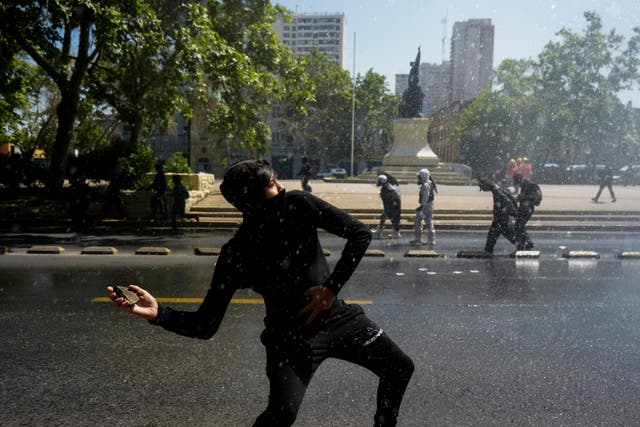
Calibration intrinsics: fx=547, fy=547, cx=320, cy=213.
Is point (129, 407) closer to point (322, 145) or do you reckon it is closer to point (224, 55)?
point (224, 55)

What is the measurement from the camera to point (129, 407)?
348cm

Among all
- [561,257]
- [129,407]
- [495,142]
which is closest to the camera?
[129,407]

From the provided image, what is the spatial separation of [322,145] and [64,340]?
60.6 metres

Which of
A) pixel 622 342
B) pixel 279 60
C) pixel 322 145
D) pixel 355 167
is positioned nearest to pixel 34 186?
pixel 279 60

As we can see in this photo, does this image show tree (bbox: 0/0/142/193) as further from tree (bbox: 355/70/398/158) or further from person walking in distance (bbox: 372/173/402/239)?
tree (bbox: 355/70/398/158)

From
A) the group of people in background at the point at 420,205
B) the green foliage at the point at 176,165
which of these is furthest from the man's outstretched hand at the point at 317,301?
the green foliage at the point at 176,165

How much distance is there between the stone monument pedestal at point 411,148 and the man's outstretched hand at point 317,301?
34899 millimetres

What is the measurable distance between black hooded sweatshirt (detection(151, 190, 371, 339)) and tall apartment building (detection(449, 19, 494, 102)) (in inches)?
4001

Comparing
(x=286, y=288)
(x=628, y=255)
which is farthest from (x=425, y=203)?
(x=286, y=288)

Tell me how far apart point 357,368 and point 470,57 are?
109521 millimetres

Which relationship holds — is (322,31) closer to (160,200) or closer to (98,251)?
(160,200)

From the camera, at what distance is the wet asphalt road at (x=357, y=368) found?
11.3 feet

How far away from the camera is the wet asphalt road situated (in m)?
3.44

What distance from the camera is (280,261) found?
2297mm
